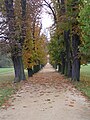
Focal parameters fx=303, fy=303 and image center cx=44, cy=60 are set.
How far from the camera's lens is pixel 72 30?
24.5 meters

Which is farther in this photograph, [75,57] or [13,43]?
[75,57]

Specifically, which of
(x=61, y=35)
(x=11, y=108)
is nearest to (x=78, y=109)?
(x=11, y=108)

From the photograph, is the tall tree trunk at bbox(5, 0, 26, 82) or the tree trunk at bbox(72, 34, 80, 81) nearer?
the tall tree trunk at bbox(5, 0, 26, 82)

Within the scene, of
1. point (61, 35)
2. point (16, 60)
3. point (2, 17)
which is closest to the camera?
point (2, 17)

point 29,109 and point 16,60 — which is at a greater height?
→ point 16,60

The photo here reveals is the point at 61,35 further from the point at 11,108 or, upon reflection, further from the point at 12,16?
the point at 11,108

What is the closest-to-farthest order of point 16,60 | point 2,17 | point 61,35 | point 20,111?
1. point 20,111
2. point 2,17
3. point 16,60
4. point 61,35

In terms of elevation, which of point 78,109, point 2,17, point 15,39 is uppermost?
point 2,17

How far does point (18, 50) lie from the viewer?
999 inches

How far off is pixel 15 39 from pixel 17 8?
18.5 feet

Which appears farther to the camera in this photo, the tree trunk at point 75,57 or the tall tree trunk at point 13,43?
the tree trunk at point 75,57

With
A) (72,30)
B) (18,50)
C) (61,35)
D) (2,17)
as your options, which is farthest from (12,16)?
(61,35)

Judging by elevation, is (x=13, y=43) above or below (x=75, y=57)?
above

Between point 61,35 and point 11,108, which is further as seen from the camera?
point 61,35
